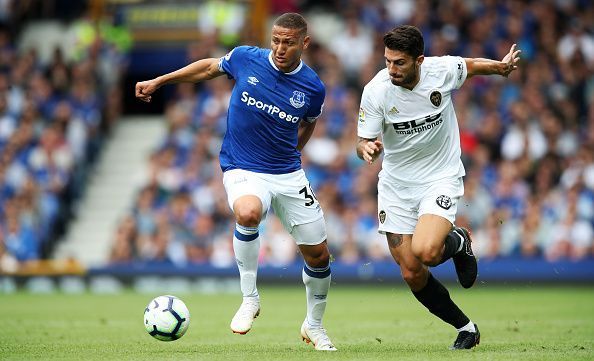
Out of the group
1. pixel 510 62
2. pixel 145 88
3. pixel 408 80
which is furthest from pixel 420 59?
pixel 145 88

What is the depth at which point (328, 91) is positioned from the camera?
21969 millimetres

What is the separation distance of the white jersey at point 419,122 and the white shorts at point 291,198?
2.63 ft

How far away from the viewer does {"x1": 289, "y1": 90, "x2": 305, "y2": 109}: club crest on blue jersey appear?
32.2 feet

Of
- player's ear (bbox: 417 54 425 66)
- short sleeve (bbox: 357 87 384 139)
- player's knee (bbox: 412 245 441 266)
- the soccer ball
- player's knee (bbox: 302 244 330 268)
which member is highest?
player's ear (bbox: 417 54 425 66)

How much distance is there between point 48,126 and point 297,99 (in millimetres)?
15030

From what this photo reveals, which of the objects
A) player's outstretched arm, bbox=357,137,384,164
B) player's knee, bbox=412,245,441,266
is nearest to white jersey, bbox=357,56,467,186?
player's outstretched arm, bbox=357,137,384,164

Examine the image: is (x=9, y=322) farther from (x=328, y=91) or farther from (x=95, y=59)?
(x=95, y=59)

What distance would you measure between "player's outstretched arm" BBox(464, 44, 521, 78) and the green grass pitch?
2.46 m

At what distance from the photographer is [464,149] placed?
2055 centimetres

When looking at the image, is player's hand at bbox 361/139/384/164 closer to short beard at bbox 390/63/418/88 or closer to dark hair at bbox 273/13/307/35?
short beard at bbox 390/63/418/88

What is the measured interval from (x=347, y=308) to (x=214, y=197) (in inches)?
257

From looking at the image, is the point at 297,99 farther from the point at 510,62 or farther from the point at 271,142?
the point at 510,62

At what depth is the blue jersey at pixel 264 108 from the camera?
9.78 metres

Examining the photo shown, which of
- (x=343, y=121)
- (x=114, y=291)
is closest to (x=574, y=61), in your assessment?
(x=343, y=121)
